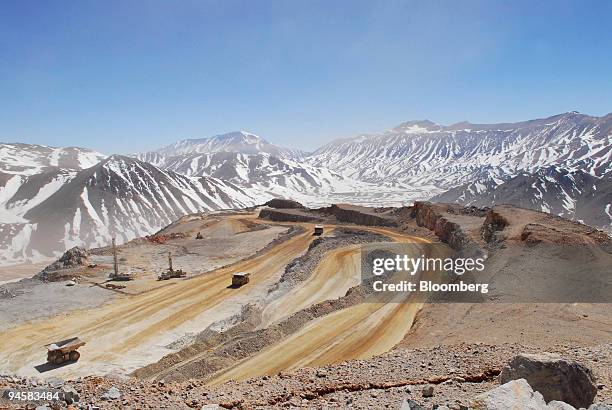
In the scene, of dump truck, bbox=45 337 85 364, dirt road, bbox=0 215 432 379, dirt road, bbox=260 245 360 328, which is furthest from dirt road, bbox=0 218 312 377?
dirt road, bbox=260 245 360 328

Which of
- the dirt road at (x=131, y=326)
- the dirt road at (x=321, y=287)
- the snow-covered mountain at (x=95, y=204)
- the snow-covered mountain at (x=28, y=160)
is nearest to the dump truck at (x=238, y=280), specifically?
the dirt road at (x=131, y=326)

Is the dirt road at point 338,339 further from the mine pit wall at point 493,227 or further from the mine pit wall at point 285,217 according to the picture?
the mine pit wall at point 285,217

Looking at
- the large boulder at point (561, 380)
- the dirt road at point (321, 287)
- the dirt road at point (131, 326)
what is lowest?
the dirt road at point (131, 326)

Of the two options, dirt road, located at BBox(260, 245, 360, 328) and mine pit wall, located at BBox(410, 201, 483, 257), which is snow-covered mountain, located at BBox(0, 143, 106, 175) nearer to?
mine pit wall, located at BBox(410, 201, 483, 257)

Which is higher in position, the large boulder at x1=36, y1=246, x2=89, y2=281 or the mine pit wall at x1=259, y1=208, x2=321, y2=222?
the mine pit wall at x1=259, y1=208, x2=321, y2=222

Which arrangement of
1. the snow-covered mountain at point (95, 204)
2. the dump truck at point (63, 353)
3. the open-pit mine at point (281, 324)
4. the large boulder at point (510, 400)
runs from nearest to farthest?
the large boulder at point (510, 400)
the open-pit mine at point (281, 324)
the dump truck at point (63, 353)
the snow-covered mountain at point (95, 204)

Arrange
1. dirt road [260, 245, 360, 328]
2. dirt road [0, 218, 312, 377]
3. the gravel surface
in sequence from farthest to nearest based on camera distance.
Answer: dirt road [260, 245, 360, 328] → dirt road [0, 218, 312, 377] → the gravel surface

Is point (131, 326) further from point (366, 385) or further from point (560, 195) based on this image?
point (560, 195)
